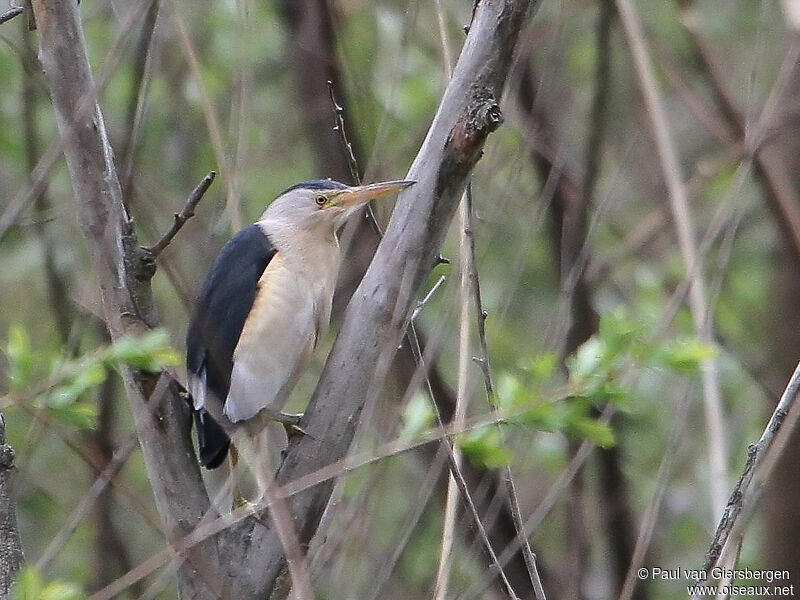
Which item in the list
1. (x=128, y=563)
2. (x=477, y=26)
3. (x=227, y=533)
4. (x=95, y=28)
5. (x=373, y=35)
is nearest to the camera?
(x=477, y=26)

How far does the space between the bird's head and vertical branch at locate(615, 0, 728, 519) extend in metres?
0.79

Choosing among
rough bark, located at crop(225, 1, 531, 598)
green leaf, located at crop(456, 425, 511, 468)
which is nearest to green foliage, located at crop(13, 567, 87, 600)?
rough bark, located at crop(225, 1, 531, 598)

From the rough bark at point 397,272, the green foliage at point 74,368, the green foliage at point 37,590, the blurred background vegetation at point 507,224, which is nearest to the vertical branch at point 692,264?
the blurred background vegetation at point 507,224

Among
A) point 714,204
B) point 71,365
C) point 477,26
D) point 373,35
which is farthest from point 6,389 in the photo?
point 714,204

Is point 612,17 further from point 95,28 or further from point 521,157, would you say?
point 95,28

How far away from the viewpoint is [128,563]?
11.7 ft

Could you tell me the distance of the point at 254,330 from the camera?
2617mm

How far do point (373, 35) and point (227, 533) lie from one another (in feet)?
9.28

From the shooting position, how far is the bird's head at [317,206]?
119 inches

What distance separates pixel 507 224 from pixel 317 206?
1.31 metres

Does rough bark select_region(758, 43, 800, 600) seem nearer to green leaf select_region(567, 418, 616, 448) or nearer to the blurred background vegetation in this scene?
the blurred background vegetation

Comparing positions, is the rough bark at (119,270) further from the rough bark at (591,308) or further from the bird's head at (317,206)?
the rough bark at (591,308)

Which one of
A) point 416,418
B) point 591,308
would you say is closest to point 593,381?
point 416,418

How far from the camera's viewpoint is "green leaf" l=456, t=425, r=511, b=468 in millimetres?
1743
